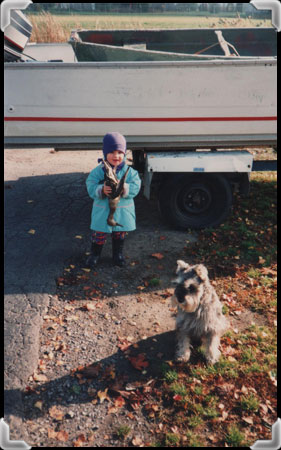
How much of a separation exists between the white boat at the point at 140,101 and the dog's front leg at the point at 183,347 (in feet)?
10.5

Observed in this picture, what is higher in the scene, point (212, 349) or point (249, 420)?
point (212, 349)

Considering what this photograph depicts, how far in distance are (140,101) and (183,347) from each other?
3580 millimetres

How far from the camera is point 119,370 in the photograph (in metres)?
3.62

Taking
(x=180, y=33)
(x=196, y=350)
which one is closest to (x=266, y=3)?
(x=180, y=33)

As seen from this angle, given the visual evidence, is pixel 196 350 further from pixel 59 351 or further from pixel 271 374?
pixel 59 351

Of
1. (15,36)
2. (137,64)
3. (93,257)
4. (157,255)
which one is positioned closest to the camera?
(137,64)

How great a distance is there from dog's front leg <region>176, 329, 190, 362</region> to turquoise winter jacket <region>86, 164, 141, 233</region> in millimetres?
1705

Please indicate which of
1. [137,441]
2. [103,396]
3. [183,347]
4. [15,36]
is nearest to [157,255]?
[183,347]

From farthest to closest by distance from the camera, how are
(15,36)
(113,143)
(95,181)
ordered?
(15,36)
(95,181)
(113,143)

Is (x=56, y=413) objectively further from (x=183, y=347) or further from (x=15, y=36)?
(x=15, y=36)

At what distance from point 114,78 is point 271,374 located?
4398mm

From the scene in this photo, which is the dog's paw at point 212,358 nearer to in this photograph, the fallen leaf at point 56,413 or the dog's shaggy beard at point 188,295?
the dog's shaggy beard at point 188,295

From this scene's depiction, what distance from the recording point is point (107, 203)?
4.64 m

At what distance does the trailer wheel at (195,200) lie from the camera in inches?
230
